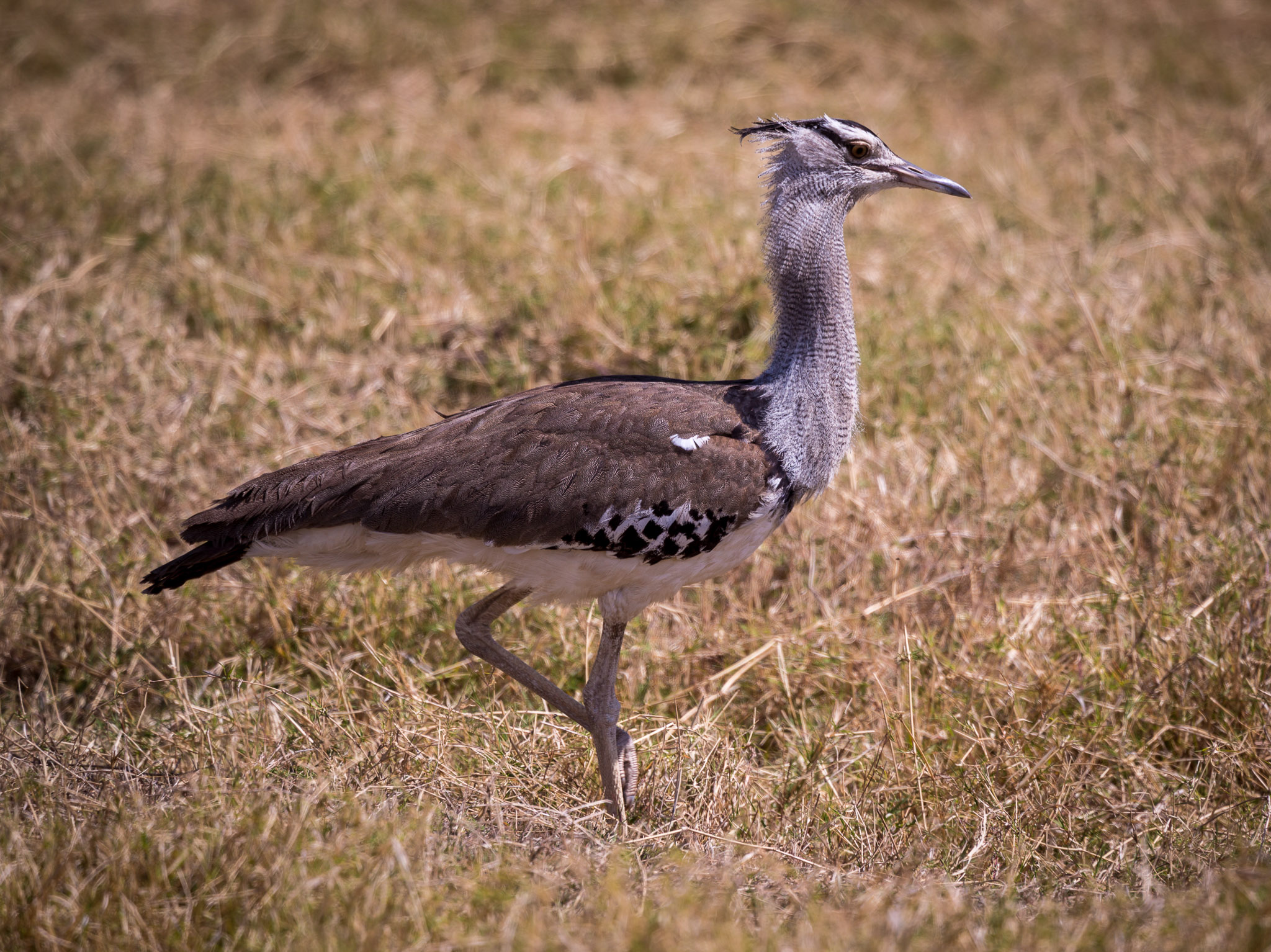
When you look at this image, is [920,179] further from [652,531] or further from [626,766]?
[626,766]

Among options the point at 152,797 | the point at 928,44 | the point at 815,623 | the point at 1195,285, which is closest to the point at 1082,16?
the point at 928,44

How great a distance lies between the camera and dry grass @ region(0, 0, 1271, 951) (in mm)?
2625

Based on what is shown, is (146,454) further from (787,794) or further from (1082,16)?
(1082,16)

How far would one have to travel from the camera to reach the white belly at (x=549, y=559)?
328 cm

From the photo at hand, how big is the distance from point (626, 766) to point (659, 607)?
0.87m

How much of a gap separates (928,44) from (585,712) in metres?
7.11

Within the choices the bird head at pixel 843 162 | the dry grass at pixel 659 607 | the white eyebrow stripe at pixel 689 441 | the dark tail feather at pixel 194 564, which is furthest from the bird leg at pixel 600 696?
the bird head at pixel 843 162

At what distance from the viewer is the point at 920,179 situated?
3.46m

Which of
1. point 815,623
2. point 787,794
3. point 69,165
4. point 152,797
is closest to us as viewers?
point 152,797

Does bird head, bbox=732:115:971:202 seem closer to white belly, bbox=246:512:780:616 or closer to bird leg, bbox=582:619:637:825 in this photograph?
white belly, bbox=246:512:780:616

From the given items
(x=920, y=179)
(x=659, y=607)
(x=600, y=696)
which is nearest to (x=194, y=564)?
(x=600, y=696)

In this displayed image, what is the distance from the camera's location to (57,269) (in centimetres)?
557

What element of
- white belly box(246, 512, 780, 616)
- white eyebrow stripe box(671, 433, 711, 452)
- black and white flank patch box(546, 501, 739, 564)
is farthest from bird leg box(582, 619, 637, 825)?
white eyebrow stripe box(671, 433, 711, 452)

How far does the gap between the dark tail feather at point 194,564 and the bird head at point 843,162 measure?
1.92m
